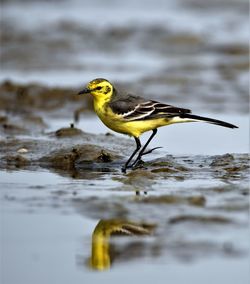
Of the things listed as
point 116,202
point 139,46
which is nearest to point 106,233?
point 116,202

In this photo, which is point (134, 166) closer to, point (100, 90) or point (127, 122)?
point (127, 122)

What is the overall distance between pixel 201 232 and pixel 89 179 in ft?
8.67

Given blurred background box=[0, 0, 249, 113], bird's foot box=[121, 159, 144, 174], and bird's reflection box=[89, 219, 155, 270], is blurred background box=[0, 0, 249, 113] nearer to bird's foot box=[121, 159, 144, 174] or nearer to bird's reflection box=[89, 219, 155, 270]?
bird's foot box=[121, 159, 144, 174]

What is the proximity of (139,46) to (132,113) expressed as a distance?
1126 cm

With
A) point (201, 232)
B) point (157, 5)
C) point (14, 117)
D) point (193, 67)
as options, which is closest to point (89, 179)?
point (201, 232)

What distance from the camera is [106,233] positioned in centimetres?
782

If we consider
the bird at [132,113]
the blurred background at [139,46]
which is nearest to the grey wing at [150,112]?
the bird at [132,113]

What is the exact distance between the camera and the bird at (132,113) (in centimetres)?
1072

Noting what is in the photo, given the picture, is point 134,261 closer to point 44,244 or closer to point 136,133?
point 44,244

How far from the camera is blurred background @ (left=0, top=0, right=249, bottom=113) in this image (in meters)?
17.3

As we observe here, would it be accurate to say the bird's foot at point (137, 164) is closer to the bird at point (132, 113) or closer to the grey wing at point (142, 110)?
the bird at point (132, 113)

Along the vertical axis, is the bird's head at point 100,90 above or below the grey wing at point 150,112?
above

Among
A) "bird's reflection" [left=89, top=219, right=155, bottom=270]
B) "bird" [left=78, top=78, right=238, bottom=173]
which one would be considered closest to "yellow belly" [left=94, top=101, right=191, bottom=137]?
"bird" [left=78, top=78, right=238, bottom=173]

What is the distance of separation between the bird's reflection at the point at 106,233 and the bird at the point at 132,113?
2.63 meters
